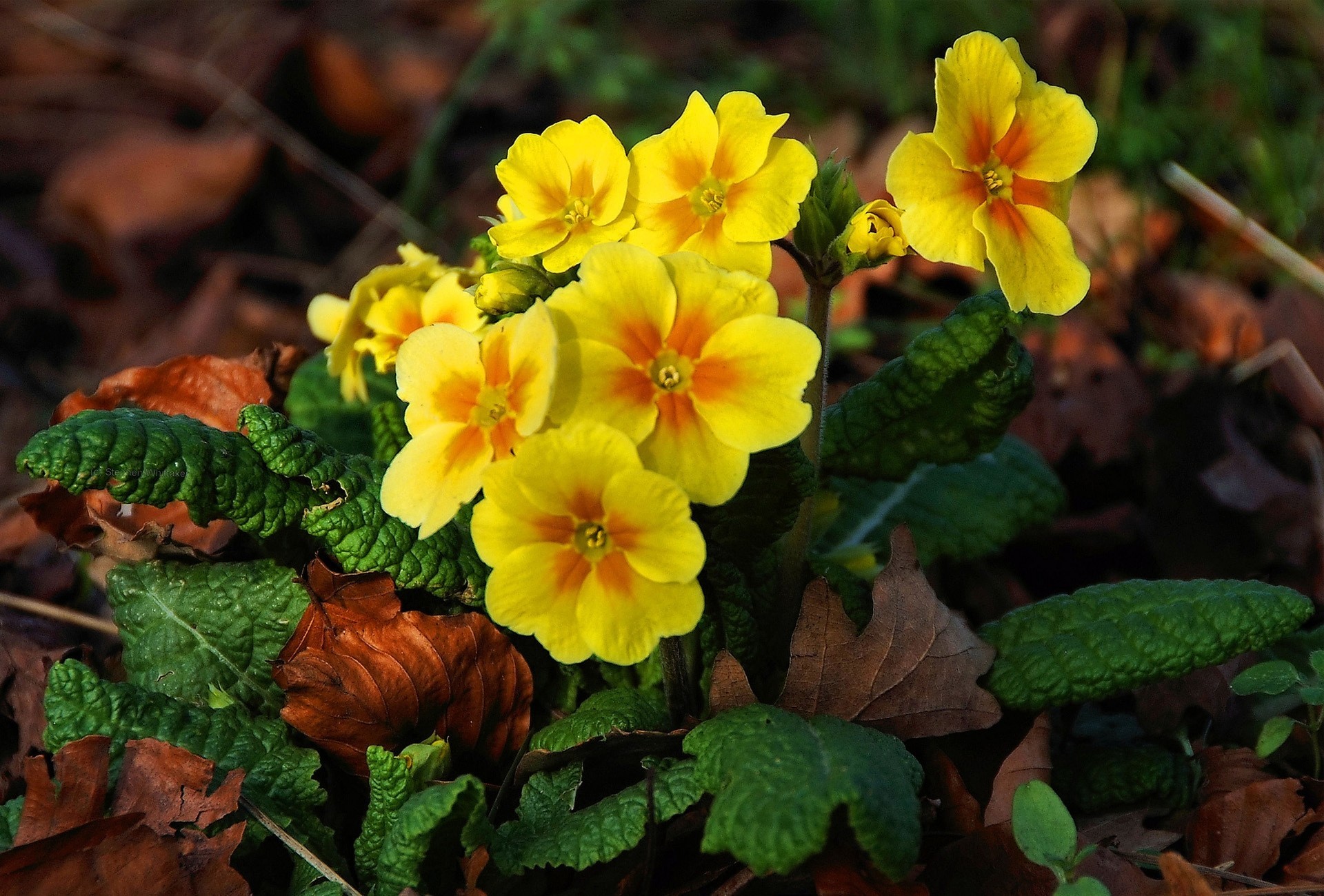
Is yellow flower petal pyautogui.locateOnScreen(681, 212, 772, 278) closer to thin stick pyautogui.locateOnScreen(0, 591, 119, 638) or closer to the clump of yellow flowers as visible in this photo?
the clump of yellow flowers

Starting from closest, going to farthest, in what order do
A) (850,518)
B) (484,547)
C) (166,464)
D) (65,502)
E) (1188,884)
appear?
1. (484,547)
2. (1188,884)
3. (166,464)
4. (65,502)
5. (850,518)

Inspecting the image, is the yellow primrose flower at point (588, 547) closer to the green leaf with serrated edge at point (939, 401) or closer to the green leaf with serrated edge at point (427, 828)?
the green leaf with serrated edge at point (427, 828)

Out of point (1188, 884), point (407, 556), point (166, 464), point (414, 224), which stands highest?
point (166, 464)

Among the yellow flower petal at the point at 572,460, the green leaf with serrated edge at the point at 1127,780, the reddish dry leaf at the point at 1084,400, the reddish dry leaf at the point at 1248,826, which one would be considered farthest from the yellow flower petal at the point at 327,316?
the reddish dry leaf at the point at 1248,826

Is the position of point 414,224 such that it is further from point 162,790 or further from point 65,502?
point 162,790

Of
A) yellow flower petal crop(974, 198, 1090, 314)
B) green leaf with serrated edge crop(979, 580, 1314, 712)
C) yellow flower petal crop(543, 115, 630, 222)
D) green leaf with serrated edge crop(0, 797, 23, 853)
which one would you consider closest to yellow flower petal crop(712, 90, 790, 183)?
yellow flower petal crop(543, 115, 630, 222)

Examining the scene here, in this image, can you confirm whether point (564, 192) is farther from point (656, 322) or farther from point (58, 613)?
point (58, 613)

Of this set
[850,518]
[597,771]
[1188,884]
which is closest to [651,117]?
[850,518]
